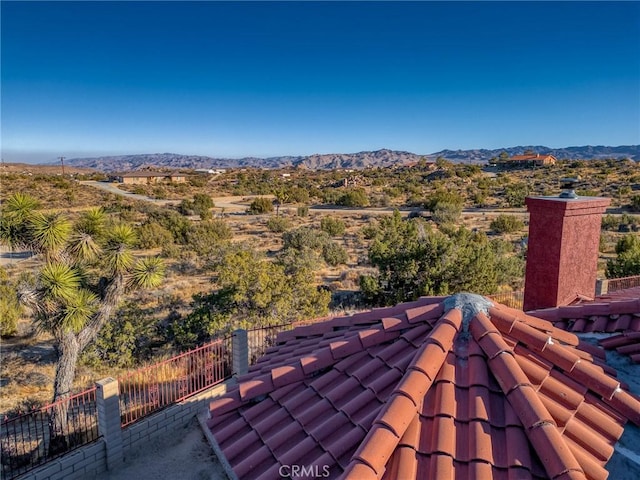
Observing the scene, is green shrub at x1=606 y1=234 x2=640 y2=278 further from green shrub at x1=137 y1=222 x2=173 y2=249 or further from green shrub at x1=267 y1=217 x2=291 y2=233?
green shrub at x1=137 y1=222 x2=173 y2=249

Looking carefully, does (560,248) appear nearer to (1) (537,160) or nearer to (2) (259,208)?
(2) (259,208)

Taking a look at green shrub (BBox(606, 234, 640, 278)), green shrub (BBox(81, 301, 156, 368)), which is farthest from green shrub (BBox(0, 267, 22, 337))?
green shrub (BBox(606, 234, 640, 278))

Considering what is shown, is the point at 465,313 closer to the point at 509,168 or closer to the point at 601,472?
the point at 601,472

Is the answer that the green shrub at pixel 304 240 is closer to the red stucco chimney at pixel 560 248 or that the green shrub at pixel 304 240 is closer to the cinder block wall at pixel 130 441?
the cinder block wall at pixel 130 441

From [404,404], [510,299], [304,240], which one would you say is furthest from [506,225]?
[404,404]

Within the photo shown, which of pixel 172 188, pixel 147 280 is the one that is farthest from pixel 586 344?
pixel 172 188
